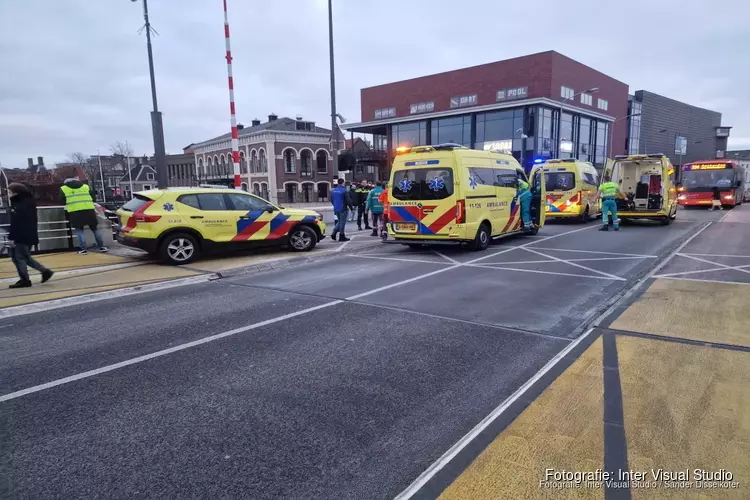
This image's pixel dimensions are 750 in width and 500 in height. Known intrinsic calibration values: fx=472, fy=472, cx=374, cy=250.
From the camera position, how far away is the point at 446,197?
10.8m

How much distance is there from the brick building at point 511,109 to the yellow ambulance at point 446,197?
2654 cm

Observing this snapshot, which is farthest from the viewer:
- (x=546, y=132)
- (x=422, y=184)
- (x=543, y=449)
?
(x=546, y=132)

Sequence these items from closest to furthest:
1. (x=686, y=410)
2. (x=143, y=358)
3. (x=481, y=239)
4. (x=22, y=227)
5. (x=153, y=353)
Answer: (x=686, y=410), (x=143, y=358), (x=153, y=353), (x=22, y=227), (x=481, y=239)

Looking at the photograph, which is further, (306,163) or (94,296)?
(306,163)

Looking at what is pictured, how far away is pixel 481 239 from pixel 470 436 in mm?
8628

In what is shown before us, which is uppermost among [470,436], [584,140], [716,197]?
[584,140]

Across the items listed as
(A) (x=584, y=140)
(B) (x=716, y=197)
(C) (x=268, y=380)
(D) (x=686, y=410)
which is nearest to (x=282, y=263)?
(C) (x=268, y=380)

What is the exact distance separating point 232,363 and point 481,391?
2.32 m

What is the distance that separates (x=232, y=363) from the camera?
4492 mm

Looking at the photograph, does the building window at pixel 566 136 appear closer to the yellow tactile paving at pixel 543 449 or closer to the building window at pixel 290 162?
the building window at pixel 290 162

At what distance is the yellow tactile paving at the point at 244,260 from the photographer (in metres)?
9.55

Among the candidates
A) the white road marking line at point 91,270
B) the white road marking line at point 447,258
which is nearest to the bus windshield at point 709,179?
the white road marking line at point 447,258

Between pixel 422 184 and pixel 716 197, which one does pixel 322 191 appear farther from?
pixel 422 184

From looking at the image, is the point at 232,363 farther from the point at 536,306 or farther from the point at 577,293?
the point at 577,293
